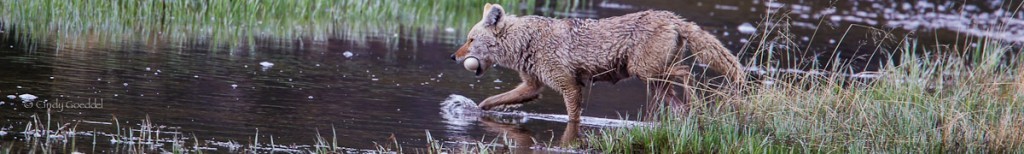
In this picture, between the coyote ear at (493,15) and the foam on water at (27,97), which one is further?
the coyote ear at (493,15)

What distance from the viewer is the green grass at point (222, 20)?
46.1ft

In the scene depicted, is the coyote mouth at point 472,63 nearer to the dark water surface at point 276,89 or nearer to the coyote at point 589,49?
the coyote at point 589,49

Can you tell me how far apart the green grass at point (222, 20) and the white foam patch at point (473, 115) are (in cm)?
446

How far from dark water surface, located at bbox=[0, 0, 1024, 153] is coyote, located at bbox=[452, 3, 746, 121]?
308 millimetres

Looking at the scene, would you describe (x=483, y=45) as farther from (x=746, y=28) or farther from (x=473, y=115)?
(x=746, y=28)

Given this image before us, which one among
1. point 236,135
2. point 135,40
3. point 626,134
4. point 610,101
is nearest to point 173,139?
point 236,135

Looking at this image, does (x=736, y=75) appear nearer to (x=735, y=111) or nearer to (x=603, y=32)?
(x=603, y=32)

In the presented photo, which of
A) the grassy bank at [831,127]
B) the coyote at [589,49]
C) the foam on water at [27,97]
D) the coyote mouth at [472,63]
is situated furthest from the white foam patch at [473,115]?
the foam on water at [27,97]

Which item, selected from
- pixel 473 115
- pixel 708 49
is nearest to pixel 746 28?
pixel 708 49

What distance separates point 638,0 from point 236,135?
18543mm

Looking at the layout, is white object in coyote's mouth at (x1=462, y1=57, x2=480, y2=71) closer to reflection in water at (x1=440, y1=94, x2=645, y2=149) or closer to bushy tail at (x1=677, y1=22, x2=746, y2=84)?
reflection in water at (x1=440, y1=94, x2=645, y2=149)

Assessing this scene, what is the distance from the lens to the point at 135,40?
13516 millimetres

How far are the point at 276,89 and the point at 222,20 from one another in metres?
6.10

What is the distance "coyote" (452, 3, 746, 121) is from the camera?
9.26 meters
